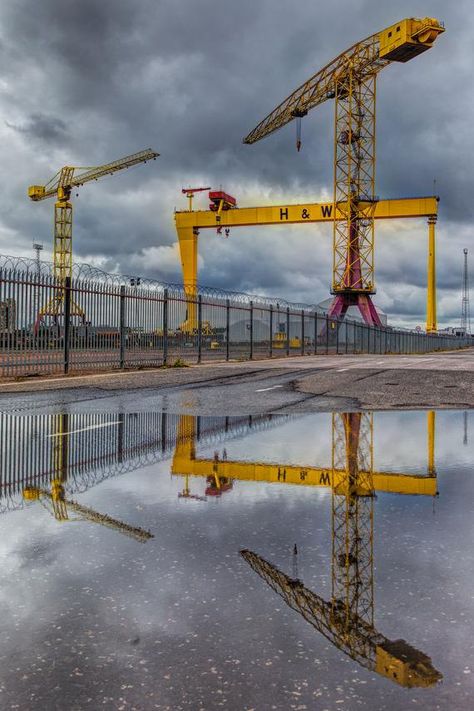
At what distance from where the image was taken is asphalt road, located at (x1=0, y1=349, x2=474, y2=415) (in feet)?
35.4

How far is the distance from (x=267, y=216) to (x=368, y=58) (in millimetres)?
13886

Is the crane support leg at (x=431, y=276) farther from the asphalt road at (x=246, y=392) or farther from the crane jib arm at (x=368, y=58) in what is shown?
the asphalt road at (x=246, y=392)

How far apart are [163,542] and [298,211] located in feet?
170

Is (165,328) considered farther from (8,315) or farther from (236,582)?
(236,582)

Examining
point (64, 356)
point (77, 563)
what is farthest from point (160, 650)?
point (64, 356)

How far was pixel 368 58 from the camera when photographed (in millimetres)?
52750

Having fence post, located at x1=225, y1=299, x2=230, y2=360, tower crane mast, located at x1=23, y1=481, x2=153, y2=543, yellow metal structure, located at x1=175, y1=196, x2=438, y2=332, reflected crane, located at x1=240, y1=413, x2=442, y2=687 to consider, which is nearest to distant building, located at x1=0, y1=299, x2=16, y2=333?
tower crane mast, located at x1=23, y1=481, x2=153, y2=543

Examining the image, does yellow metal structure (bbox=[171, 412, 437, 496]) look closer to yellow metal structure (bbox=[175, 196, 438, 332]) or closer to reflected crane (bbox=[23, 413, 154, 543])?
reflected crane (bbox=[23, 413, 154, 543])

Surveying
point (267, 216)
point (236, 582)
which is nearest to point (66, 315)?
point (236, 582)

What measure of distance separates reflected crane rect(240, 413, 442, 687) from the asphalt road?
599cm

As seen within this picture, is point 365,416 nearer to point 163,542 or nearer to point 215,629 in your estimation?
point 163,542

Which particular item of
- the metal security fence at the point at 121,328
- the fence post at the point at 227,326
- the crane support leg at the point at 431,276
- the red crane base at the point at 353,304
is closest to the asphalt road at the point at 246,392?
the metal security fence at the point at 121,328

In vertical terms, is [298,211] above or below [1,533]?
above

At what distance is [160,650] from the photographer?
96.5 inches
